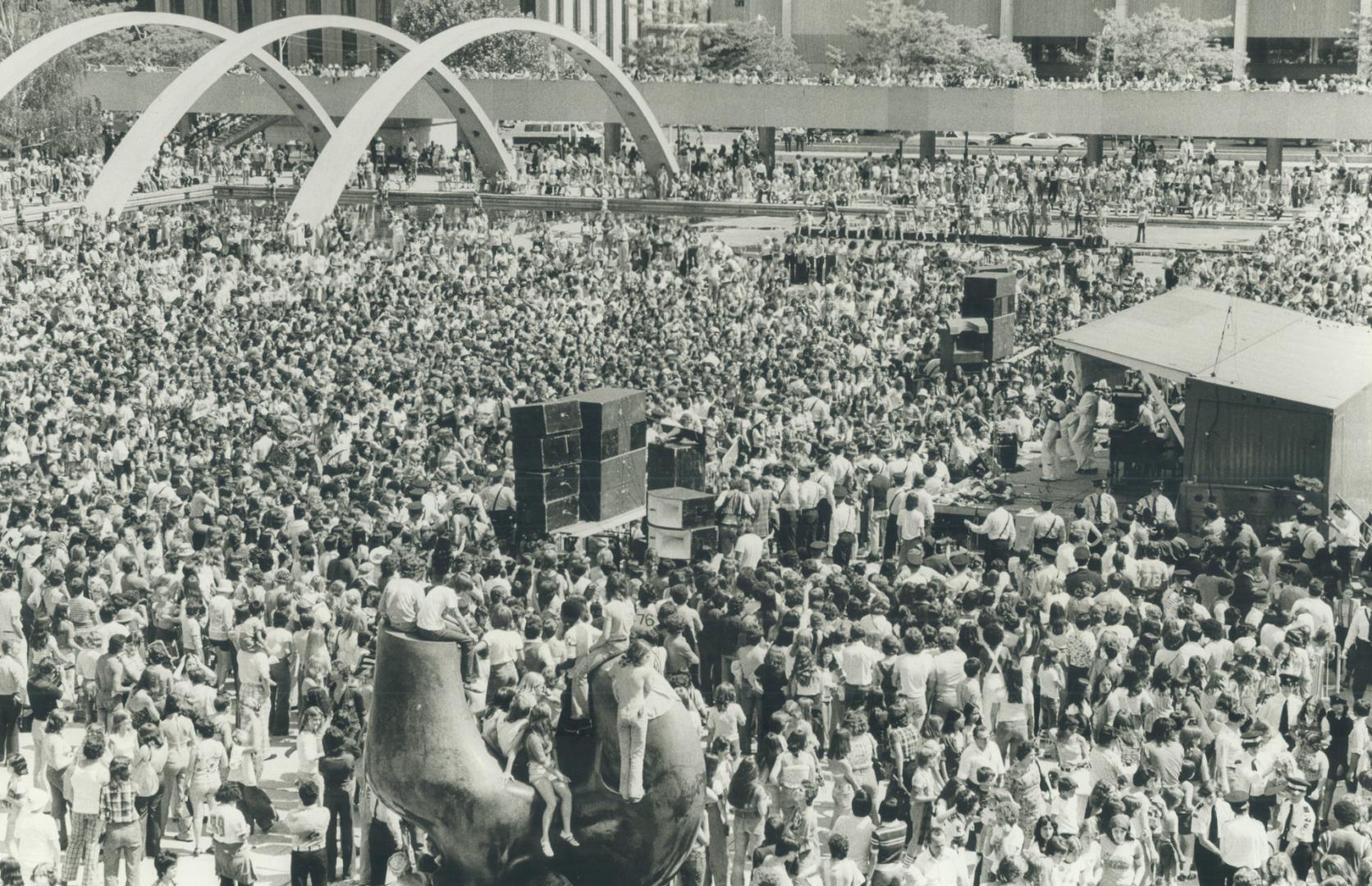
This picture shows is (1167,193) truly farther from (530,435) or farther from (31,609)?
(31,609)

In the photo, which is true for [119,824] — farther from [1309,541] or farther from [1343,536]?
[1343,536]

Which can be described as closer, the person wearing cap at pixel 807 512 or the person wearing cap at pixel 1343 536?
the person wearing cap at pixel 1343 536

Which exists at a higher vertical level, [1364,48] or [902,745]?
[1364,48]

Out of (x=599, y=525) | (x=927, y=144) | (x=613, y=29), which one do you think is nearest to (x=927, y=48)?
(x=927, y=144)

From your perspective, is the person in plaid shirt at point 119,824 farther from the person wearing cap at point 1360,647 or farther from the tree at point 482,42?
the tree at point 482,42

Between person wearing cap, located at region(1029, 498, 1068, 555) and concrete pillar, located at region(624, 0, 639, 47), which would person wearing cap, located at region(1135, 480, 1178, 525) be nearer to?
person wearing cap, located at region(1029, 498, 1068, 555)

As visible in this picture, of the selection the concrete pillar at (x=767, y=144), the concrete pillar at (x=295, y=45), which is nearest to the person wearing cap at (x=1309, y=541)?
the concrete pillar at (x=767, y=144)
